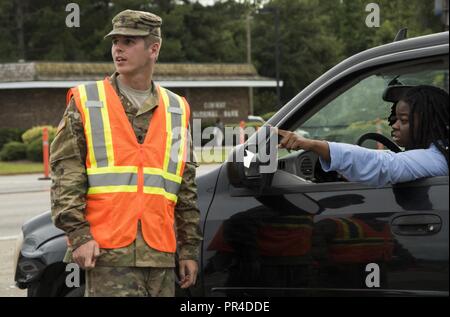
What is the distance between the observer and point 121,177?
2975mm

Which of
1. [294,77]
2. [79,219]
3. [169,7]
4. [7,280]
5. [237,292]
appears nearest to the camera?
[79,219]

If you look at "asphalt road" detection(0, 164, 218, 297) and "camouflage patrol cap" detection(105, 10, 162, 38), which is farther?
"asphalt road" detection(0, 164, 218, 297)

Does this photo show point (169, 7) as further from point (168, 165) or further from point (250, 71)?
point (168, 165)

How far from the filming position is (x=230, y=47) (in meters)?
61.3

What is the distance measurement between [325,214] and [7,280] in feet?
14.5

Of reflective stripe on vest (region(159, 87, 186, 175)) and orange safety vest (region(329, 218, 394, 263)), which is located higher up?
reflective stripe on vest (region(159, 87, 186, 175))

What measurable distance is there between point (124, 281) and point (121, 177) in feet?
1.39

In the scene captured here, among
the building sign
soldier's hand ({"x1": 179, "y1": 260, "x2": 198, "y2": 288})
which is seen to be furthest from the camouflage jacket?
the building sign

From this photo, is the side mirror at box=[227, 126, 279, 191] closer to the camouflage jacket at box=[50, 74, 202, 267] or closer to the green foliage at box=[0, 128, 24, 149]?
the camouflage jacket at box=[50, 74, 202, 267]

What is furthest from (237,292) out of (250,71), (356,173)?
(250,71)

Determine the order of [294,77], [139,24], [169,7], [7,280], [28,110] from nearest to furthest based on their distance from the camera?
[139,24]
[7,280]
[28,110]
[294,77]
[169,7]

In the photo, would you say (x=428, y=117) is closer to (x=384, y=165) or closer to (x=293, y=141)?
(x=384, y=165)

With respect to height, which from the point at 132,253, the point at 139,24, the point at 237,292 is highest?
the point at 139,24

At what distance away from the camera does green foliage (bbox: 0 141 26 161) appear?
86.0ft
